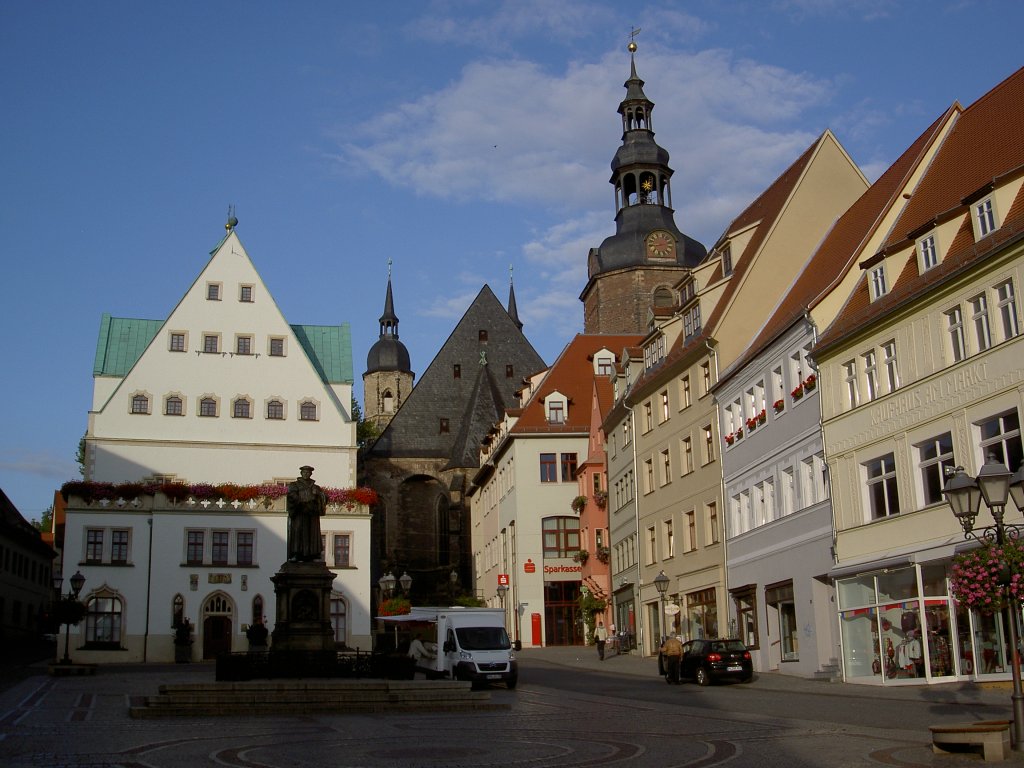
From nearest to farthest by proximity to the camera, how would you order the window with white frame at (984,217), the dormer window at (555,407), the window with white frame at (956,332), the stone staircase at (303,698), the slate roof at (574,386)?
1. the stone staircase at (303,698)
2. the window with white frame at (984,217)
3. the window with white frame at (956,332)
4. the slate roof at (574,386)
5. the dormer window at (555,407)

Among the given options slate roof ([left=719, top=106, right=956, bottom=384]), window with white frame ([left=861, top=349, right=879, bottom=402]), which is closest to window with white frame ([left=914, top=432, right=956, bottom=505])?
window with white frame ([left=861, top=349, right=879, bottom=402])

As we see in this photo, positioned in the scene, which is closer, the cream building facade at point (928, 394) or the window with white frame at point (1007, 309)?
the window with white frame at point (1007, 309)

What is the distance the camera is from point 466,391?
79750 millimetres

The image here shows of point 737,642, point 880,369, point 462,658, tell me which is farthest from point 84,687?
point 880,369

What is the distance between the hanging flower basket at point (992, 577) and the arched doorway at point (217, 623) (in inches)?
1396

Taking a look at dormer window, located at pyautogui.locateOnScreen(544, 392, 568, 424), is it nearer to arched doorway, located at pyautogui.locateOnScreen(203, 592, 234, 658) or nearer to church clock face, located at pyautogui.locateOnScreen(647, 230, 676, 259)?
arched doorway, located at pyautogui.locateOnScreen(203, 592, 234, 658)

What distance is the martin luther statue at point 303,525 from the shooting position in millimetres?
25094

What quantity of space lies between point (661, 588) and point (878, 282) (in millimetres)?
12520

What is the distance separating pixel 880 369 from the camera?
88.2ft

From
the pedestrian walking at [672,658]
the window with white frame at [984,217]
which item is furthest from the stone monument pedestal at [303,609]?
the window with white frame at [984,217]

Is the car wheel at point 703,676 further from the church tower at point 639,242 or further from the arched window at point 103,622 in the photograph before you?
the church tower at point 639,242

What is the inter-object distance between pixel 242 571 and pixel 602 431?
1585 centimetres

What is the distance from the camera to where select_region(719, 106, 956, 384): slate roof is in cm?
2934

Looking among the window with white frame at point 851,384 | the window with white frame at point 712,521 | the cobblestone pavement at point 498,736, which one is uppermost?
the window with white frame at point 851,384
